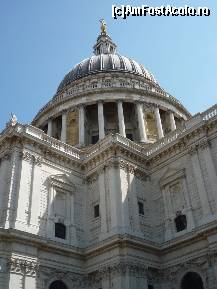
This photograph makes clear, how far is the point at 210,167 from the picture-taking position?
25344 millimetres

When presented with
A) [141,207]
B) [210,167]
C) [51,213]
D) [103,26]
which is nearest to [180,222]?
[141,207]

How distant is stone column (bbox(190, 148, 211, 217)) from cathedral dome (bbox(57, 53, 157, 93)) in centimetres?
2659

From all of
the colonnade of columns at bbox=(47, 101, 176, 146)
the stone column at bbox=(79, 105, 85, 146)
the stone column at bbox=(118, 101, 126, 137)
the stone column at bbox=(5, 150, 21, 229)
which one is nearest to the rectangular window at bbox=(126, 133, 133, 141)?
the colonnade of columns at bbox=(47, 101, 176, 146)

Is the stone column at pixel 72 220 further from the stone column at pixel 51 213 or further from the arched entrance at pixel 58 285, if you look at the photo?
the arched entrance at pixel 58 285

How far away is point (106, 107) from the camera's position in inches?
1827

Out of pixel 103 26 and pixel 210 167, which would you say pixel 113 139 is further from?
pixel 103 26

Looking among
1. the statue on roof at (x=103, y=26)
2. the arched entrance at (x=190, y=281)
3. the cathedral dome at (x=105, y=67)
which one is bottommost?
the arched entrance at (x=190, y=281)

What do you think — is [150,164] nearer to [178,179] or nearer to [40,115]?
[178,179]

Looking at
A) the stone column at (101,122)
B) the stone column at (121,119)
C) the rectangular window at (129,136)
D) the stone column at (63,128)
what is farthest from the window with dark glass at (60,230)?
the rectangular window at (129,136)

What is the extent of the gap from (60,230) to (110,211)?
372cm

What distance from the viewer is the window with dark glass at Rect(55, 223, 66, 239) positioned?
84.8 ft

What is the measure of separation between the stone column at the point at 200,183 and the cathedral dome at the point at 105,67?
26.6 metres

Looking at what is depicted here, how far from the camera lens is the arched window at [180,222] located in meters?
25.7

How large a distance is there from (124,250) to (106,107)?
2520 cm
